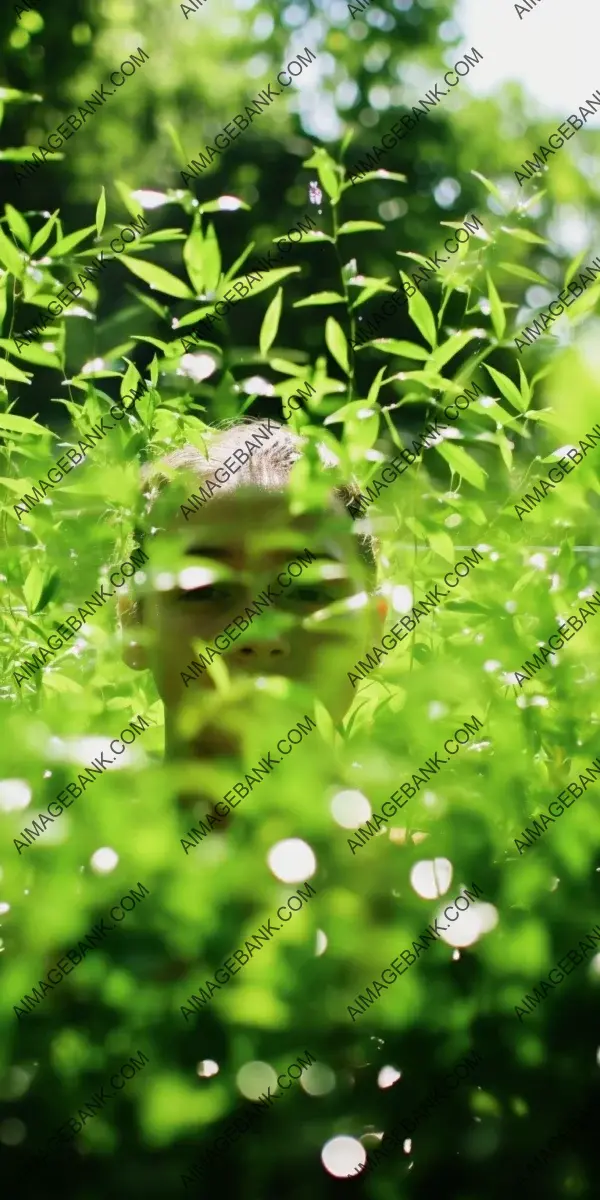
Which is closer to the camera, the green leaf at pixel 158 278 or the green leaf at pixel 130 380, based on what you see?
the green leaf at pixel 158 278

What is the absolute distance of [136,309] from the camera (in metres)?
1.54

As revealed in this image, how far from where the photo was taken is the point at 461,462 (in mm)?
1180

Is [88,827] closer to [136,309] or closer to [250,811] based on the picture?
[250,811]

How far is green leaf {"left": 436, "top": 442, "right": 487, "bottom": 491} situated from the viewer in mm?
1165

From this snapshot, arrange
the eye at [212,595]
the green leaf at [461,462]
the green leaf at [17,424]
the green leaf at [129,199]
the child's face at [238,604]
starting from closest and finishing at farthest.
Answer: the green leaf at [461,462] < the green leaf at [129,199] < the green leaf at [17,424] < the child's face at [238,604] < the eye at [212,595]

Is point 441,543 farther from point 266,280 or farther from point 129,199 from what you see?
point 129,199

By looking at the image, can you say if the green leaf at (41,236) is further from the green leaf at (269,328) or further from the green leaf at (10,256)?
the green leaf at (269,328)

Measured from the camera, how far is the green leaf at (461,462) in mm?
1165

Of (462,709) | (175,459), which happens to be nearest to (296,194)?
(175,459)

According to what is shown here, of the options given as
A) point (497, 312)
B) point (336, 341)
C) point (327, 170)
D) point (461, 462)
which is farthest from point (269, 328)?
point (461, 462)

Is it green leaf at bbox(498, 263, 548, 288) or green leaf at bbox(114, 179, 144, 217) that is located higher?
green leaf at bbox(498, 263, 548, 288)

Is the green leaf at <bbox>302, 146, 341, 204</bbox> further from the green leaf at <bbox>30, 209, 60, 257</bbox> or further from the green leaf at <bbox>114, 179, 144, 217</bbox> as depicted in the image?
the green leaf at <bbox>30, 209, 60, 257</bbox>

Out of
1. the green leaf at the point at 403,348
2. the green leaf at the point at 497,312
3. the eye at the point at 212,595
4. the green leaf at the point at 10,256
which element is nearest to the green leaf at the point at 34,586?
the eye at the point at 212,595

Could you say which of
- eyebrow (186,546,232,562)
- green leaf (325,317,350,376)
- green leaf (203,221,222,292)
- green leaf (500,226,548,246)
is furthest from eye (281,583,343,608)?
green leaf (500,226,548,246)
